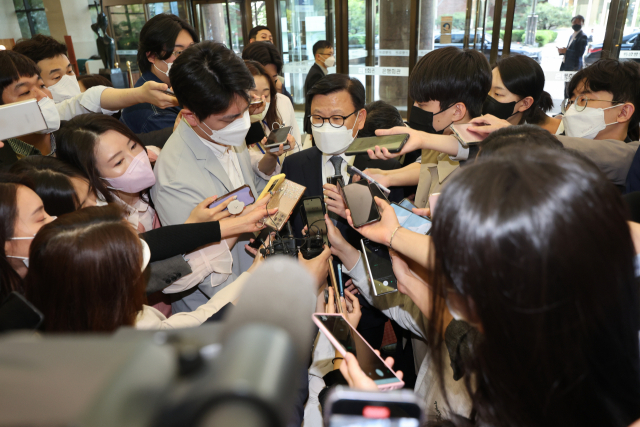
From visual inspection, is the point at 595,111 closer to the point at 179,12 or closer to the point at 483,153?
the point at 483,153

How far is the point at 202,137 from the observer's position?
184cm

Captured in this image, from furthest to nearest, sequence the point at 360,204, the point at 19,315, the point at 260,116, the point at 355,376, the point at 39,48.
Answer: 1. the point at 39,48
2. the point at 260,116
3. the point at 360,204
4. the point at 355,376
5. the point at 19,315

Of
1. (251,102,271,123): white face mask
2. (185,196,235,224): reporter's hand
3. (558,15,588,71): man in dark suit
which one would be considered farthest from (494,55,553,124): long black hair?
(558,15,588,71): man in dark suit

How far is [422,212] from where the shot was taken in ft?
5.12

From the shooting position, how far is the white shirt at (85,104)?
223 cm

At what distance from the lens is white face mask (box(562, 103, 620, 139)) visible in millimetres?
2219

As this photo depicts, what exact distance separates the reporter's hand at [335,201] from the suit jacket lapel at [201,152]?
1.63 ft

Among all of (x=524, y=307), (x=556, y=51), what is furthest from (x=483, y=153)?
(x=556, y=51)

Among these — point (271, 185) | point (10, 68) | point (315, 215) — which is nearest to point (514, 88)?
point (315, 215)

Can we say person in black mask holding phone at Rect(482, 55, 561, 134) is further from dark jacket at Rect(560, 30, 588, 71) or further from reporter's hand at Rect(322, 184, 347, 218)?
dark jacket at Rect(560, 30, 588, 71)

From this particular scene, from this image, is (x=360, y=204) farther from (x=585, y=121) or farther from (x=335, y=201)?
(x=585, y=121)

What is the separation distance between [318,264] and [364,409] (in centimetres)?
121

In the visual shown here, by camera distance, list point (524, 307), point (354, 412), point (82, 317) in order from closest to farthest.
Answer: point (354, 412), point (524, 307), point (82, 317)

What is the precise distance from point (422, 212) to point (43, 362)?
1.44m
